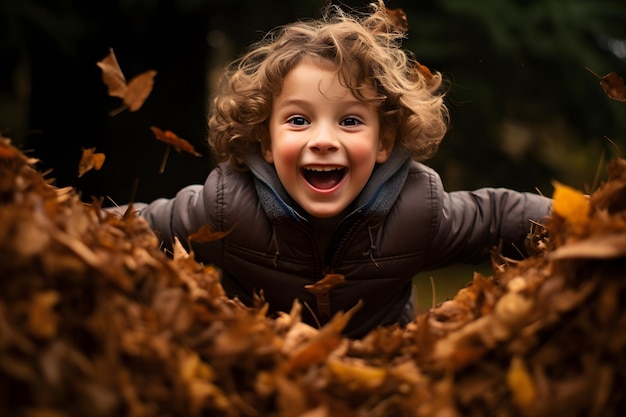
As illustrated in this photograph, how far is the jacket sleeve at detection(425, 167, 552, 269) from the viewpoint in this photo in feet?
7.76

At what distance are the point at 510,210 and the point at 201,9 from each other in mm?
2922

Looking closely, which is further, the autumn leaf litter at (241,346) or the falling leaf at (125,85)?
the falling leaf at (125,85)

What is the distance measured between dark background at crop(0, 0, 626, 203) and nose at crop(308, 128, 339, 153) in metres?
2.52

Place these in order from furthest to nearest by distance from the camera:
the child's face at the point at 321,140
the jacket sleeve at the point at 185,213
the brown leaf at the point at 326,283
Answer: the jacket sleeve at the point at 185,213 → the child's face at the point at 321,140 → the brown leaf at the point at 326,283

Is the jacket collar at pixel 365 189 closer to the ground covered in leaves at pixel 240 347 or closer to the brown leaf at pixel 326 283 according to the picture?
the brown leaf at pixel 326 283

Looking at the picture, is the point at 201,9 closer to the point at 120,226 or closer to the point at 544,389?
the point at 120,226

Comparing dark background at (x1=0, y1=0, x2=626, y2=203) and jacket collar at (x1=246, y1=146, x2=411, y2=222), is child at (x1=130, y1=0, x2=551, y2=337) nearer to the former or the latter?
jacket collar at (x1=246, y1=146, x2=411, y2=222)

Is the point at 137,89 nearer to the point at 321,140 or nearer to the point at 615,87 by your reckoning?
the point at 321,140

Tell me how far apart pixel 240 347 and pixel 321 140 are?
1.07m

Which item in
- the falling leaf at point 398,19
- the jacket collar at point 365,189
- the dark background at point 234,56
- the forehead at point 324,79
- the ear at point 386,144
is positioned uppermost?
the falling leaf at point 398,19

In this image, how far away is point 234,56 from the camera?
15.3 feet

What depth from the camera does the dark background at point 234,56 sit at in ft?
15.3

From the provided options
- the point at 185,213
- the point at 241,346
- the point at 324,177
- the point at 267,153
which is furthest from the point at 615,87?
the point at 185,213

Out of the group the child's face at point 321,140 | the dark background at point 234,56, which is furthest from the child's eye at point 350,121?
the dark background at point 234,56
